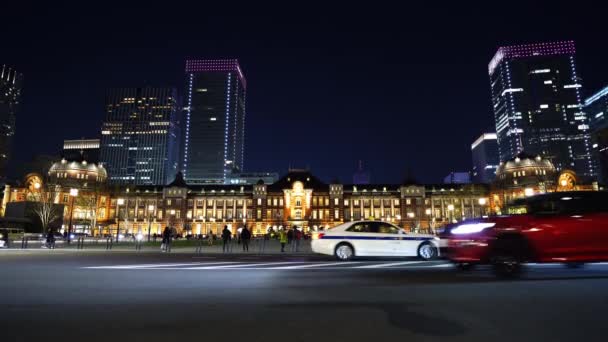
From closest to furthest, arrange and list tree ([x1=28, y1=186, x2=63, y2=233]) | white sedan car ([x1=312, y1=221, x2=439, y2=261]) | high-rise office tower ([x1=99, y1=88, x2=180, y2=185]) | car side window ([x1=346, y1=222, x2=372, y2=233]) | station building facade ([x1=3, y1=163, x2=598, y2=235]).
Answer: white sedan car ([x1=312, y1=221, x2=439, y2=261])
car side window ([x1=346, y1=222, x2=372, y2=233])
tree ([x1=28, y1=186, x2=63, y2=233])
station building facade ([x1=3, y1=163, x2=598, y2=235])
high-rise office tower ([x1=99, y1=88, x2=180, y2=185])

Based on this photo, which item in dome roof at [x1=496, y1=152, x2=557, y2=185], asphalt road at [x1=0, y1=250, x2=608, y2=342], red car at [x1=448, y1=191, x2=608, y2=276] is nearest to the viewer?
asphalt road at [x1=0, y1=250, x2=608, y2=342]

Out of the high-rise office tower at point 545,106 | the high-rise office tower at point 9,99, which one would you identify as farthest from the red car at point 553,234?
the high-rise office tower at point 9,99

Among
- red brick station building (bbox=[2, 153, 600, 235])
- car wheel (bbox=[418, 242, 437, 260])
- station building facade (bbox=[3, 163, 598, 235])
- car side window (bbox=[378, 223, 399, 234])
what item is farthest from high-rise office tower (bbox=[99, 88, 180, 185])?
car wheel (bbox=[418, 242, 437, 260])

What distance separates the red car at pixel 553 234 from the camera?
8.54 m

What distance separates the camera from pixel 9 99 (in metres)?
154

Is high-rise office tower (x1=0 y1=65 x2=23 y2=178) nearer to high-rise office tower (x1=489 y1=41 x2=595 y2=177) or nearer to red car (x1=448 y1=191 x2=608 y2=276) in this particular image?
red car (x1=448 y1=191 x2=608 y2=276)

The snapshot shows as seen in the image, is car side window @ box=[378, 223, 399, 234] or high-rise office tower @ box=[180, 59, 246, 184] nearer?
car side window @ box=[378, 223, 399, 234]

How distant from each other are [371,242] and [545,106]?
16450 cm

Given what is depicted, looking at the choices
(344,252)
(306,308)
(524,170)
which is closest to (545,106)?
(524,170)

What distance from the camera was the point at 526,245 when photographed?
872 centimetres

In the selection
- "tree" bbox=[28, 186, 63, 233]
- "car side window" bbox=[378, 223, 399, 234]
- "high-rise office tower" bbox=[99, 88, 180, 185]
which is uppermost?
"high-rise office tower" bbox=[99, 88, 180, 185]

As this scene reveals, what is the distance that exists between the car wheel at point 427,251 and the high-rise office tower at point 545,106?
147m

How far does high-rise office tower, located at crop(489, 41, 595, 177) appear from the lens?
455ft

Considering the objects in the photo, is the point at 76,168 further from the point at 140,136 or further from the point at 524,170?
the point at 524,170
